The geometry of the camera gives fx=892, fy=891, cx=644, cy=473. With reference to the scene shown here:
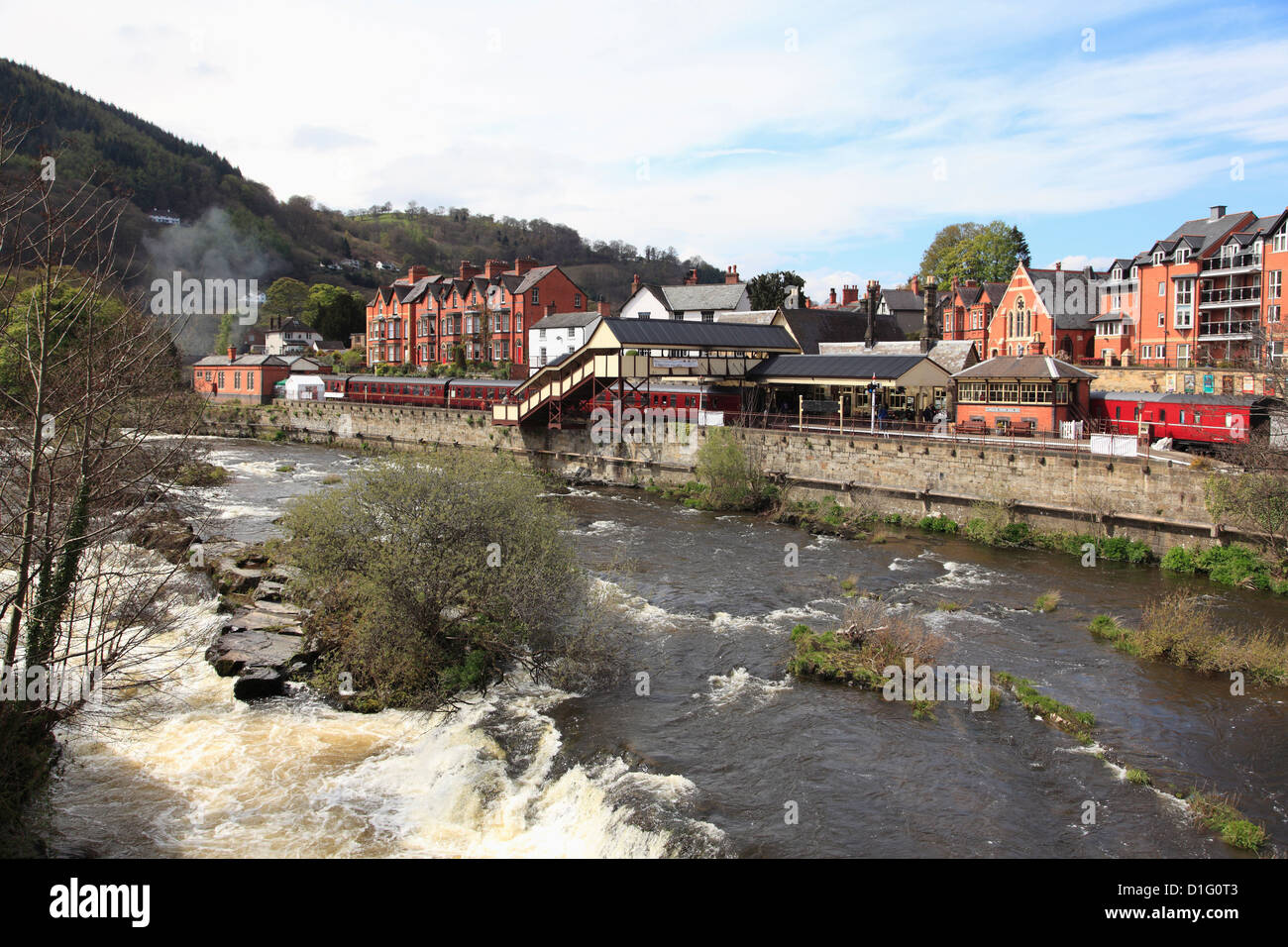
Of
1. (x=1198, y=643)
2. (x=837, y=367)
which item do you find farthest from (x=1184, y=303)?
(x=1198, y=643)

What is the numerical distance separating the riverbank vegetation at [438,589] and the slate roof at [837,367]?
943 inches

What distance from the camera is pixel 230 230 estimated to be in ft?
466

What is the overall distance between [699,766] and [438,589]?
5813 mm

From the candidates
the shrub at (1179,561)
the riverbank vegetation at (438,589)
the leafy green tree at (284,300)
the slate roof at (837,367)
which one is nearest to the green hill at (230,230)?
the leafy green tree at (284,300)

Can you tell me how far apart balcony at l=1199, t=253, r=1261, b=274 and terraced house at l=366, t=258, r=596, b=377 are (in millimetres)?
40591

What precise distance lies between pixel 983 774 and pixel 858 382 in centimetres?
2722

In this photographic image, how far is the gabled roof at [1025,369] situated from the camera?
117ft

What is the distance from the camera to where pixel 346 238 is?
181250 millimetres

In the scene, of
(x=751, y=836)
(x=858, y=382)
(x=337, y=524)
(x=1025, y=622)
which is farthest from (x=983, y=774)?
(x=858, y=382)

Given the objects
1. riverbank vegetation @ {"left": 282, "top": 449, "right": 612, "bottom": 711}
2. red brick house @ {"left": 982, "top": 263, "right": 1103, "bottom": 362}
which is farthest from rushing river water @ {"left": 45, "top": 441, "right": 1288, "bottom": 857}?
red brick house @ {"left": 982, "top": 263, "right": 1103, "bottom": 362}

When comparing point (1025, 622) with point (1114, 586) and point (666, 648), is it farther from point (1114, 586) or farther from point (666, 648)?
point (666, 648)

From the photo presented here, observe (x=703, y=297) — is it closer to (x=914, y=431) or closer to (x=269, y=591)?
(x=914, y=431)

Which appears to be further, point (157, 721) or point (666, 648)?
point (666, 648)
